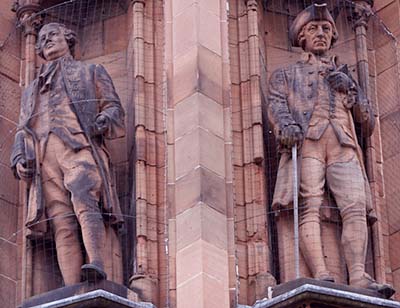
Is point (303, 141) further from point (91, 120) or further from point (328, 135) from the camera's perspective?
point (91, 120)

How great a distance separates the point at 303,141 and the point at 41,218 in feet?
7.08

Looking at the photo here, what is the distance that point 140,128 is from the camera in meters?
19.3

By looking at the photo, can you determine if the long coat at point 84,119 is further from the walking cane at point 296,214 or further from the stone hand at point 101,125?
the walking cane at point 296,214

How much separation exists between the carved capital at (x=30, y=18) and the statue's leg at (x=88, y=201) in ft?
Result: 6.27

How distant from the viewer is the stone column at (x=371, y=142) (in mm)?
19188

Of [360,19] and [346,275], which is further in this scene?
[360,19]

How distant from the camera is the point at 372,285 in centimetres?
1844

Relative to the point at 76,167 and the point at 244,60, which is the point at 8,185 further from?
the point at 244,60

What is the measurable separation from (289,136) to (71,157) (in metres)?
1.72

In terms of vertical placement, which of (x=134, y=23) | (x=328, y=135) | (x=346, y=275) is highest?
(x=134, y=23)

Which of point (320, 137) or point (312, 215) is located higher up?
point (320, 137)

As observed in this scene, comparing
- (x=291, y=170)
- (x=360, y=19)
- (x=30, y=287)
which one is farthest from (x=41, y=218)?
(x=360, y=19)

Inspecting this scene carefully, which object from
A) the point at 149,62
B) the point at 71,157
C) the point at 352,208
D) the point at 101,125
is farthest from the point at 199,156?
the point at 149,62

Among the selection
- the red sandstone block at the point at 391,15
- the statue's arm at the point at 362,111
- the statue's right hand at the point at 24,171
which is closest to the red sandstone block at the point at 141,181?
the statue's right hand at the point at 24,171
